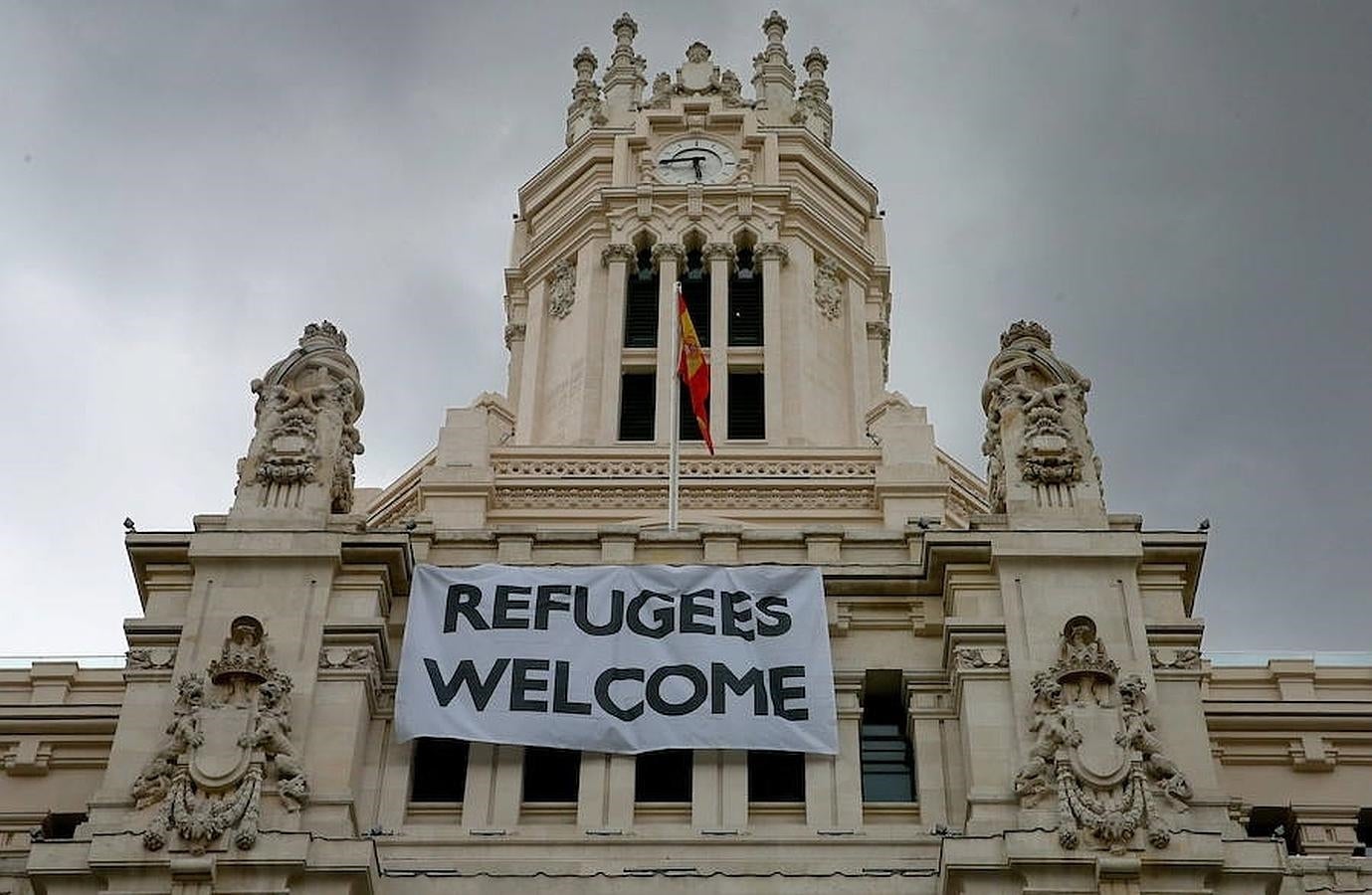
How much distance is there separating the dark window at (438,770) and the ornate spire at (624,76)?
4002 centimetres

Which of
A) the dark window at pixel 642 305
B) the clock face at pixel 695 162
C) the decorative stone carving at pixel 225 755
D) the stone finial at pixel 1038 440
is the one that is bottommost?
the decorative stone carving at pixel 225 755

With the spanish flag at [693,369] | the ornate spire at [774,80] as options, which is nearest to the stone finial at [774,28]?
the ornate spire at [774,80]

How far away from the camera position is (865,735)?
116 ft

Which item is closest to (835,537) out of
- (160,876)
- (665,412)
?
(160,876)

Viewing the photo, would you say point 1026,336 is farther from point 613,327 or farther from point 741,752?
point 613,327

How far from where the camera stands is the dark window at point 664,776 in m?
34.5

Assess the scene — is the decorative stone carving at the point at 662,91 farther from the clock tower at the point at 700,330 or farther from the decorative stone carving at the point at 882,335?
the decorative stone carving at the point at 882,335

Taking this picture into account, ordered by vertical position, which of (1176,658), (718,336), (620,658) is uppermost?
(718,336)

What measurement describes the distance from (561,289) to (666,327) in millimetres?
4641

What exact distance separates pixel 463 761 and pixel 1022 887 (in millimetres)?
9701

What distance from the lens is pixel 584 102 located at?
7500 centimetres

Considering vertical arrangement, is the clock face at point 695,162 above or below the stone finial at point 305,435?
above

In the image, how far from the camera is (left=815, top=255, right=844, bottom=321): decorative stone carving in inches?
2537

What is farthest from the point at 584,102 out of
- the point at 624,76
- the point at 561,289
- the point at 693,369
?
the point at 693,369
